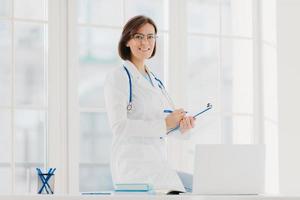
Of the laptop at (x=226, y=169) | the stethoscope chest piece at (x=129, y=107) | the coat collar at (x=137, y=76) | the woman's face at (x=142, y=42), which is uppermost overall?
the woman's face at (x=142, y=42)

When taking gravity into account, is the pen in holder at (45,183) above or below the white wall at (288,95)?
below

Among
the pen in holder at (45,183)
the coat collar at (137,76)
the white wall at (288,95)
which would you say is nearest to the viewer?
the pen in holder at (45,183)

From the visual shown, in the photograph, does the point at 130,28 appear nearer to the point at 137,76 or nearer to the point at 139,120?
the point at 137,76

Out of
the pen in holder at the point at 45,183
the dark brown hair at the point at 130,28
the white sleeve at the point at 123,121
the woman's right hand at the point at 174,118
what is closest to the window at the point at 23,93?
the dark brown hair at the point at 130,28

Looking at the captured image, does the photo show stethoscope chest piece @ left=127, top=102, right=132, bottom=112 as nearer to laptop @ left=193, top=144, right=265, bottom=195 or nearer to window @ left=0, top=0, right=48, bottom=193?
laptop @ left=193, top=144, right=265, bottom=195

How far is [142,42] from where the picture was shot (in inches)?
142

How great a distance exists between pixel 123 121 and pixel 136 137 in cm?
13

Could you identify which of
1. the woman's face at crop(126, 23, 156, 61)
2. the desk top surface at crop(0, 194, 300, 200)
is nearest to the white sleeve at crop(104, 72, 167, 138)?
the woman's face at crop(126, 23, 156, 61)

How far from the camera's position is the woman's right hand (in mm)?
3441

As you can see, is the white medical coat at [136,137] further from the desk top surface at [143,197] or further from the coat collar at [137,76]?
the desk top surface at [143,197]

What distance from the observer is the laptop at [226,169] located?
2.83 meters

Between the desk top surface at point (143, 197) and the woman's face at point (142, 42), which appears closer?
the desk top surface at point (143, 197)

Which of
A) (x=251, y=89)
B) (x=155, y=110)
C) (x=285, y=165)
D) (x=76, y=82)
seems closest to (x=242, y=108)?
(x=251, y=89)

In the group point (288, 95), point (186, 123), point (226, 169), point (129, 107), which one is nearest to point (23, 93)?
point (288, 95)
